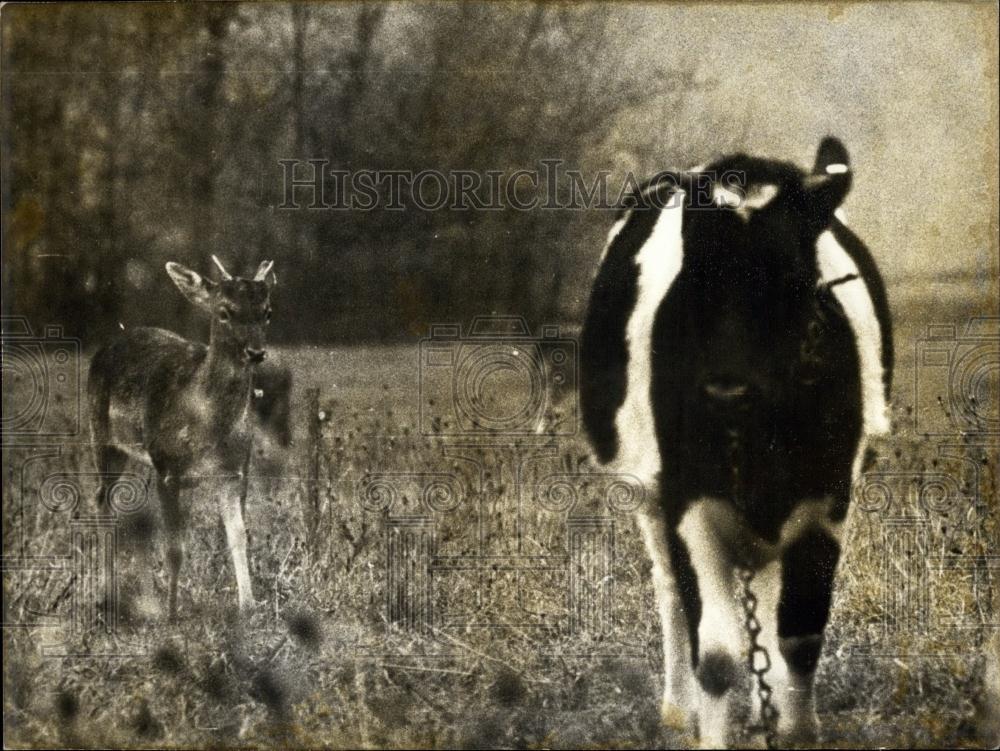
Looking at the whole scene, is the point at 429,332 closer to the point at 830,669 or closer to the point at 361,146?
the point at 361,146

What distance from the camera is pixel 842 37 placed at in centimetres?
419

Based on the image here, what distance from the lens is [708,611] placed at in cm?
421

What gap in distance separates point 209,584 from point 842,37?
3.60 metres

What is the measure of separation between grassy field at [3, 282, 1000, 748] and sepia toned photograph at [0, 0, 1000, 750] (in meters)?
0.01

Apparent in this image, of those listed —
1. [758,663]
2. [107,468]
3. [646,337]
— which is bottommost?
[758,663]

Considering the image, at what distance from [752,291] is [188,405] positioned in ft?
8.16

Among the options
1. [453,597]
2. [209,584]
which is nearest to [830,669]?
[453,597]

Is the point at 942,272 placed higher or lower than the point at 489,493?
higher

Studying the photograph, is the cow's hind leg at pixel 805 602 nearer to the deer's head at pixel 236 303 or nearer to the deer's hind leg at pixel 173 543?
the deer's head at pixel 236 303

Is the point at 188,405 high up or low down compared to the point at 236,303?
down

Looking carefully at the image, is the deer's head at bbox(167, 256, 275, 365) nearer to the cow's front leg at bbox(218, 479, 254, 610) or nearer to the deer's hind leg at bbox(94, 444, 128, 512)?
the cow's front leg at bbox(218, 479, 254, 610)

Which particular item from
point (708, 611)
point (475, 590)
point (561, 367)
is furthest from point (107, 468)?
point (708, 611)

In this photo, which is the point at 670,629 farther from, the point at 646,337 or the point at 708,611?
the point at 646,337

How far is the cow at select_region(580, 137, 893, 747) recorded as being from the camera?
4.18m
